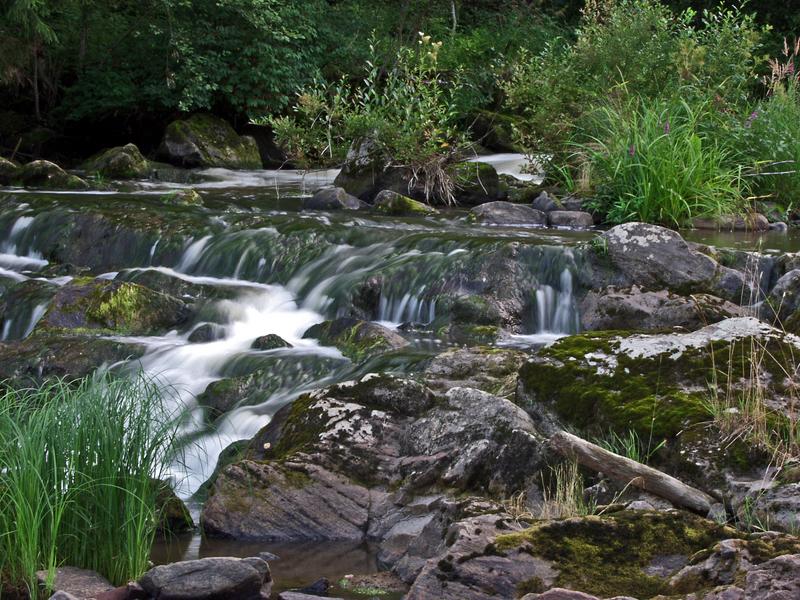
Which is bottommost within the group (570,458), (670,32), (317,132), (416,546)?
(416,546)

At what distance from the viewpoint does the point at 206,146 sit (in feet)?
71.5

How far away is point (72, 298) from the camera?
10.6m

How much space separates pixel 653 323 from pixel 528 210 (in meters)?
5.32

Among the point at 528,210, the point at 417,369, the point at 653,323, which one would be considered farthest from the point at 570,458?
the point at 528,210

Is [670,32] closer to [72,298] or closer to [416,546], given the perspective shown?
[72,298]

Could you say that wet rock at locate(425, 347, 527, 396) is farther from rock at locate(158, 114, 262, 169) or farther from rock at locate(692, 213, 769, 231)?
rock at locate(158, 114, 262, 169)

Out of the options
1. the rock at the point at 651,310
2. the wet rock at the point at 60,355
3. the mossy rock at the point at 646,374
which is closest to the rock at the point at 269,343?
the wet rock at the point at 60,355

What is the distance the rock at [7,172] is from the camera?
60.1 feet

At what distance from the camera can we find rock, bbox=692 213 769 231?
13.2 meters

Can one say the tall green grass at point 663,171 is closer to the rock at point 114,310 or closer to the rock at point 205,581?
the rock at point 114,310

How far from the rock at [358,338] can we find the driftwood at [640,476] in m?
3.57

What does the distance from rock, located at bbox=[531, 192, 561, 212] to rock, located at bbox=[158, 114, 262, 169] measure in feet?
28.1

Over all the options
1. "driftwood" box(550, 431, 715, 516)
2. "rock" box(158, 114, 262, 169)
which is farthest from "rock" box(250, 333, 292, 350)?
"rock" box(158, 114, 262, 169)

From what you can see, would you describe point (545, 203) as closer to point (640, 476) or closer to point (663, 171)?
point (663, 171)
